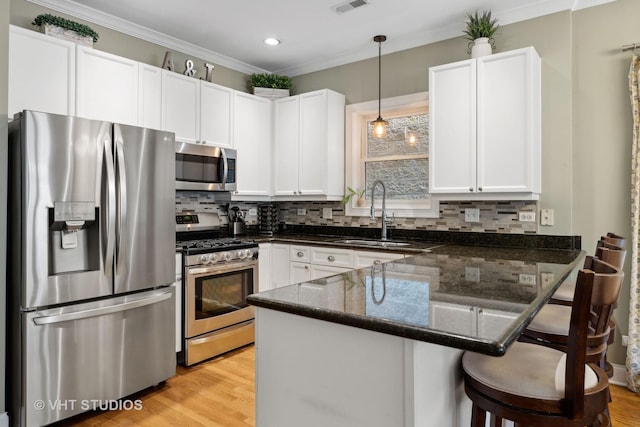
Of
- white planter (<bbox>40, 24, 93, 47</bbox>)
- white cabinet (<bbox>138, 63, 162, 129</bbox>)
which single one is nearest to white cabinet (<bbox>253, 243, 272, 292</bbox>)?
white cabinet (<bbox>138, 63, 162, 129</bbox>)

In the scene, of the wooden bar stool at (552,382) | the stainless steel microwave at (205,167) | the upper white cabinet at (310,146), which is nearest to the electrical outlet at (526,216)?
the upper white cabinet at (310,146)

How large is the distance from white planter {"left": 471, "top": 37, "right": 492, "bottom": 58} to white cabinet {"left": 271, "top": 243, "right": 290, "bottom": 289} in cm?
220

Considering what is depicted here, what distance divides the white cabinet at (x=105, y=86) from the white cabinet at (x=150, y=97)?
0.13ft

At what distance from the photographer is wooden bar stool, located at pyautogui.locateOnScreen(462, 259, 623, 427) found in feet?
3.43

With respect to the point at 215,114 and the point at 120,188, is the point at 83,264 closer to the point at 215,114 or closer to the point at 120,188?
the point at 120,188

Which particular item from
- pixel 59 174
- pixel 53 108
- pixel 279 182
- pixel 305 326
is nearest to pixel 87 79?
pixel 53 108

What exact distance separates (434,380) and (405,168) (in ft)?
9.17

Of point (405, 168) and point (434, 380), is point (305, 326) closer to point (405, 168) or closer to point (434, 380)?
point (434, 380)

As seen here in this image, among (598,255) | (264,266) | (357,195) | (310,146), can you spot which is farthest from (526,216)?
(264,266)

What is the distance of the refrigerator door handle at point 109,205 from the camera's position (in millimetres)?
2373

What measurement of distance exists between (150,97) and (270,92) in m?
1.32

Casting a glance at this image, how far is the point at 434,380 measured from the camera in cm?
115

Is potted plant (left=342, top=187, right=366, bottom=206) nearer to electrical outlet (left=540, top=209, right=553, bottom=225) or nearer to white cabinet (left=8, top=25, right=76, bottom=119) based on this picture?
electrical outlet (left=540, top=209, right=553, bottom=225)

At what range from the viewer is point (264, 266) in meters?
3.68
